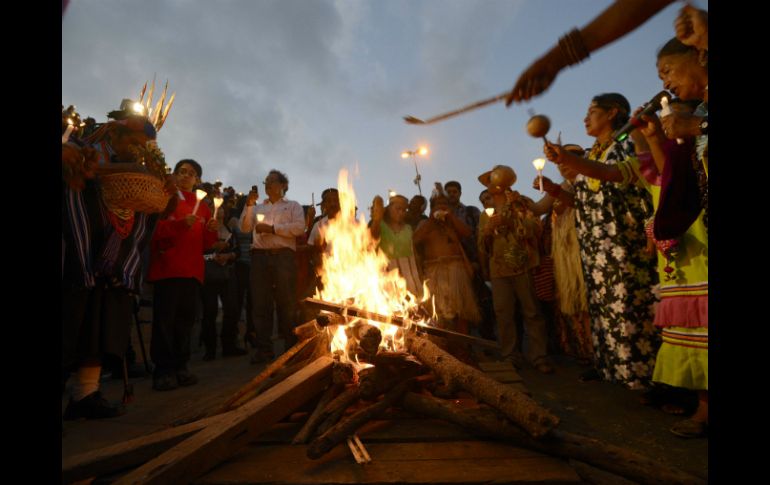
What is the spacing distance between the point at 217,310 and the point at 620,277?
19.4 ft

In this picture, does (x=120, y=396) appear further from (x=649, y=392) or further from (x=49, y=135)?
(x=649, y=392)

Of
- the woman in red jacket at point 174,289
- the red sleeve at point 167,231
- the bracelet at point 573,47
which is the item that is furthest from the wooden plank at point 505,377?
the red sleeve at point 167,231

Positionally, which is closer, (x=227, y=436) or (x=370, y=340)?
(x=227, y=436)

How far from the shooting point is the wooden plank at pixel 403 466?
1859 millimetres

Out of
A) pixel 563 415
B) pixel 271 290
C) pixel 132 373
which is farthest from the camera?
pixel 271 290

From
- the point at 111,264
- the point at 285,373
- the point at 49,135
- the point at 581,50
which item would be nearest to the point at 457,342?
the point at 285,373

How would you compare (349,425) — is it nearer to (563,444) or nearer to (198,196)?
(563,444)

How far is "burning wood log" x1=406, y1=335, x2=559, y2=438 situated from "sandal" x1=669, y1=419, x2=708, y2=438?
1349mm

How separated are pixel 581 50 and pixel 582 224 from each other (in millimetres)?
2555

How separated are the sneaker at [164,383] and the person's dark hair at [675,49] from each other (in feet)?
17.7

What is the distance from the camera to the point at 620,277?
12.0ft

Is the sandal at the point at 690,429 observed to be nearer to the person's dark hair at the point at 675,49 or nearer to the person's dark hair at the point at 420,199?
the person's dark hair at the point at 675,49

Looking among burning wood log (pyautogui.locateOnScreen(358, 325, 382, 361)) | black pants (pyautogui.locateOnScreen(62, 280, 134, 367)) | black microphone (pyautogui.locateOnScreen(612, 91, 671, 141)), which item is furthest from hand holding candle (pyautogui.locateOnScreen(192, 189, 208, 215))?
black microphone (pyautogui.locateOnScreen(612, 91, 671, 141))

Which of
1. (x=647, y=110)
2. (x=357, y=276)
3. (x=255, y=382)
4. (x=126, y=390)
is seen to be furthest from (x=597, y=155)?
(x=126, y=390)
